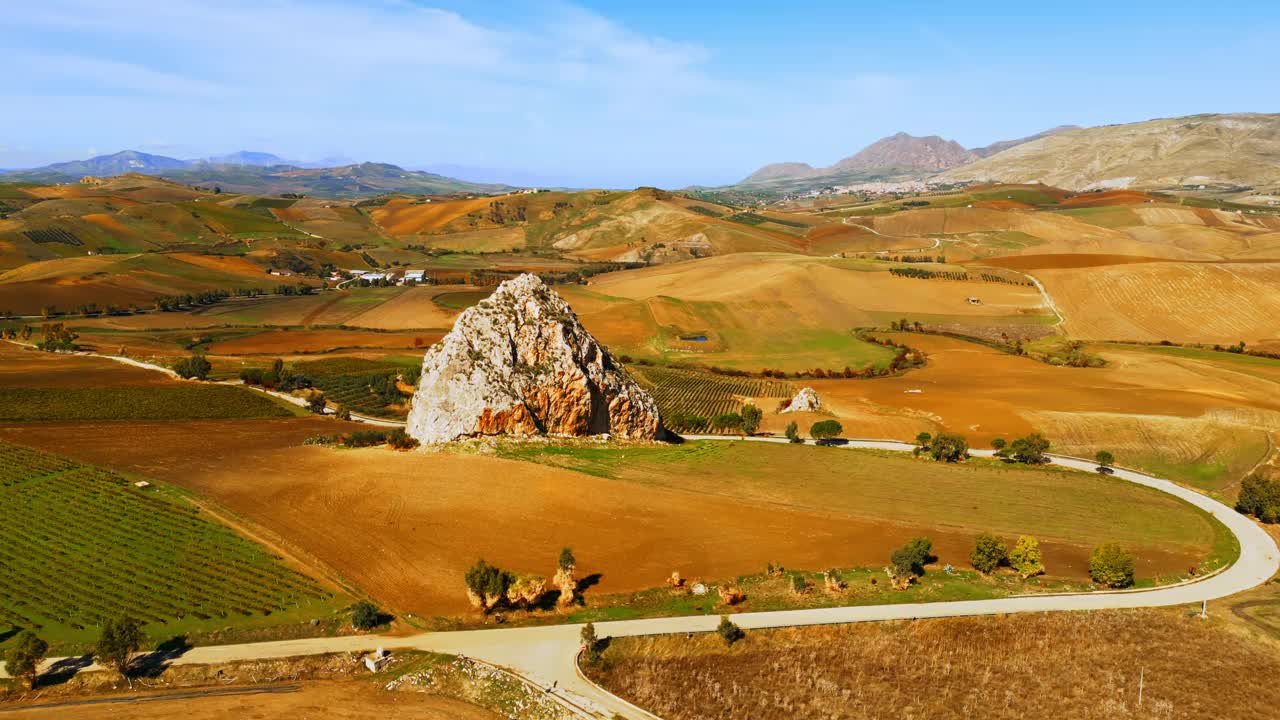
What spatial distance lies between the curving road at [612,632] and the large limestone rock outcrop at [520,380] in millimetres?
26915

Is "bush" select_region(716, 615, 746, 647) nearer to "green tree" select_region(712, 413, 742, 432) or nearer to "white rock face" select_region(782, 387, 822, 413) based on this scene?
"green tree" select_region(712, 413, 742, 432)

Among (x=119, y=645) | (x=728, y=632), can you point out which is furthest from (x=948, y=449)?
(x=119, y=645)

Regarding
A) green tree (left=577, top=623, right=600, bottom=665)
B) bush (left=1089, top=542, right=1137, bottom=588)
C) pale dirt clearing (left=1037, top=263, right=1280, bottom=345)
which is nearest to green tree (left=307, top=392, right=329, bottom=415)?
green tree (left=577, top=623, right=600, bottom=665)

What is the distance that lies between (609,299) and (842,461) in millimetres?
99190

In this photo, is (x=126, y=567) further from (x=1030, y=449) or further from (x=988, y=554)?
(x=1030, y=449)

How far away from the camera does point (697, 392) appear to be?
10300cm

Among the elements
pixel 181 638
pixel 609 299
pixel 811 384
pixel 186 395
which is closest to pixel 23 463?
pixel 186 395

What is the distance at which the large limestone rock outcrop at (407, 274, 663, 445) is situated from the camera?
6462cm

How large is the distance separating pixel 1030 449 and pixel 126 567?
7548 centimetres

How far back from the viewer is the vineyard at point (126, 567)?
134ft

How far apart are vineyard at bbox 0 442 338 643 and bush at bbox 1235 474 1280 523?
6971 centimetres

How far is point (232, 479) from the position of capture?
5847cm

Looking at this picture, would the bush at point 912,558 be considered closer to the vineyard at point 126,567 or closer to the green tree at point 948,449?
the green tree at point 948,449

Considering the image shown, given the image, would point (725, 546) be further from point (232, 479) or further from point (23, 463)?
point (23, 463)
